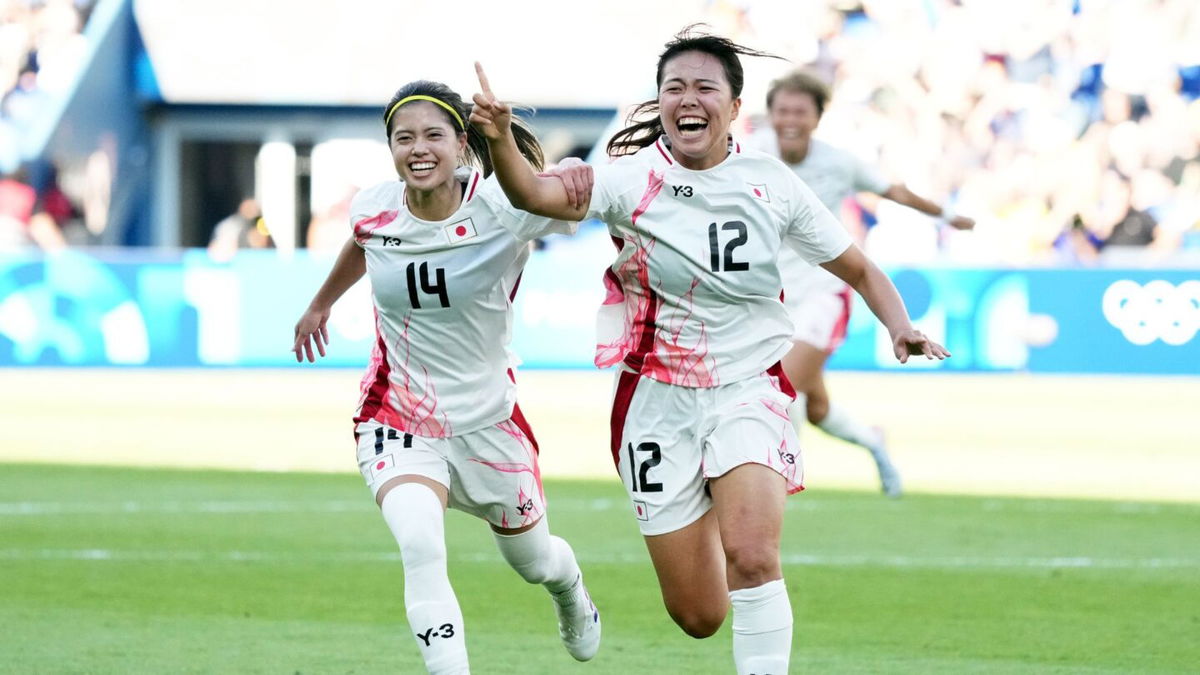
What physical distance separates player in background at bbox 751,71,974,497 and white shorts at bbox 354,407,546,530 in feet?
13.3

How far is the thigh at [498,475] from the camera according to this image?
19.4 feet

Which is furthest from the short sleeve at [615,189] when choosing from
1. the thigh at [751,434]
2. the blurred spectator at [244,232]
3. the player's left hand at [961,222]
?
the blurred spectator at [244,232]

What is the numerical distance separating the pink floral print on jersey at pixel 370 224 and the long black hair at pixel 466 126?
0.27 meters

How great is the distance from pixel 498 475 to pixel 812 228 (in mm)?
1347

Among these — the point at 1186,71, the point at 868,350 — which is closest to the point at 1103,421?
the point at 868,350

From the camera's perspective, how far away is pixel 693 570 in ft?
18.5

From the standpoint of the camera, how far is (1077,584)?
8352 millimetres

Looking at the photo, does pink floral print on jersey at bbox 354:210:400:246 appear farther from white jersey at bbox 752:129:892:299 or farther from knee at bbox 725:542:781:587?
white jersey at bbox 752:129:892:299

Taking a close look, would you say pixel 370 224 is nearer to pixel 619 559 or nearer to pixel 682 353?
pixel 682 353

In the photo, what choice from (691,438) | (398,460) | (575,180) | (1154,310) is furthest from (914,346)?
(1154,310)

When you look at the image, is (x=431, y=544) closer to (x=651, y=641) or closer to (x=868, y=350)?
(x=651, y=641)

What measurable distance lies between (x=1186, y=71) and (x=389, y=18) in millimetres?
12536

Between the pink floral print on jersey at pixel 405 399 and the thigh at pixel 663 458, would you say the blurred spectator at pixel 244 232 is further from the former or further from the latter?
the thigh at pixel 663 458

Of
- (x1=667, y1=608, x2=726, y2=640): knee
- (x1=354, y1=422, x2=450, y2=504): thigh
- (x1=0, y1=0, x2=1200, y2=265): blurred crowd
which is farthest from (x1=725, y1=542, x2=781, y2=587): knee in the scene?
(x1=0, y1=0, x2=1200, y2=265): blurred crowd
